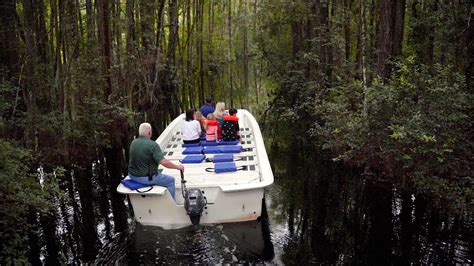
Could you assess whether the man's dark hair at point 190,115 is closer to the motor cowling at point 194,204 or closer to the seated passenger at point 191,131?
the seated passenger at point 191,131

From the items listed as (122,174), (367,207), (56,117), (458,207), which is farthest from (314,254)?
(56,117)

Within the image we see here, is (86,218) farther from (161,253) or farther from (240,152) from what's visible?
(240,152)

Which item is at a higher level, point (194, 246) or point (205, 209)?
point (205, 209)

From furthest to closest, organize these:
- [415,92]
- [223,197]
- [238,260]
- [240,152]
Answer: [240,152], [415,92], [223,197], [238,260]

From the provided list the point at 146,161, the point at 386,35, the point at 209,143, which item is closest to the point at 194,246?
the point at 146,161

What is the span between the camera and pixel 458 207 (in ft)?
20.4

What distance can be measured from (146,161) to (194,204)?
1.08m

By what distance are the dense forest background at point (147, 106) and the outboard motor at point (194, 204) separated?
1473mm

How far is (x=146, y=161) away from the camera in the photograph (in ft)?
20.4

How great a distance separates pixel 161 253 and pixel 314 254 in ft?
6.60

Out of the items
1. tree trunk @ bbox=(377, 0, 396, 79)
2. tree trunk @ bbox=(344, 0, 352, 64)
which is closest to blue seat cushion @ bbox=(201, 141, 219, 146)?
tree trunk @ bbox=(377, 0, 396, 79)

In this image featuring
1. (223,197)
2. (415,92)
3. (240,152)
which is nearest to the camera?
(223,197)

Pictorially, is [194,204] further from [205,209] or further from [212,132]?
[212,132]

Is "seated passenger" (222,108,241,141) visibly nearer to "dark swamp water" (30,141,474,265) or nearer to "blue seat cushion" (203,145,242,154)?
"blue seat cushion" (203,145,242,154)
